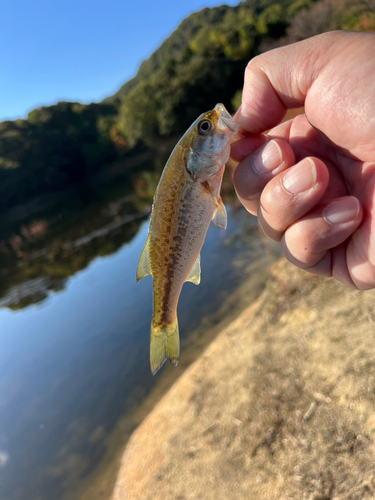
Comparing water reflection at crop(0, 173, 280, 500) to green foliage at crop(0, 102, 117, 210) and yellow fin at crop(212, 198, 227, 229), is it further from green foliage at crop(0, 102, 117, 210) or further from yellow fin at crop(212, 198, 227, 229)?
green foliage at crop(0, 102, 117, 210)

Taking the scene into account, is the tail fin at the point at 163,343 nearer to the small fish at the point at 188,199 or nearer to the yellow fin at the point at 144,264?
the small fish at the point at 188,199

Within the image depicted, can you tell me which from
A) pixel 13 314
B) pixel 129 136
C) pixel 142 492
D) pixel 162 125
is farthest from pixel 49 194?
pixel 142 492

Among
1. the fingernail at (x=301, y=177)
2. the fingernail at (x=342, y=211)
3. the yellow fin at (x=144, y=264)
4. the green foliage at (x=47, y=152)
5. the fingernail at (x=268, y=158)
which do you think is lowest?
the fingernail at (x=342, y=211)

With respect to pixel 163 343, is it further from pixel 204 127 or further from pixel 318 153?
pixel 318 153

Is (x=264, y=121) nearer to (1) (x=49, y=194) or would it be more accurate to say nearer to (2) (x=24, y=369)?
(2) (x=24, y=369)

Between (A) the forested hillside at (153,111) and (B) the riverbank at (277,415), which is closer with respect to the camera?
(B) the riverbank at (277,415)

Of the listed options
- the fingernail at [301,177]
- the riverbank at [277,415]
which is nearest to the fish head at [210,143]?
the fingernail at [301,177]

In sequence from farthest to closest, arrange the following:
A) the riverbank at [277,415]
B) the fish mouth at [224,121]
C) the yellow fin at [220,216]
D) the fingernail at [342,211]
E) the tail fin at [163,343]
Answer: the riverbank at [277,415]
the tail fin at [163,343]
the yellow fin at [220,216]
the fish mouth at [224,121]
the fingernail at [342,211]
